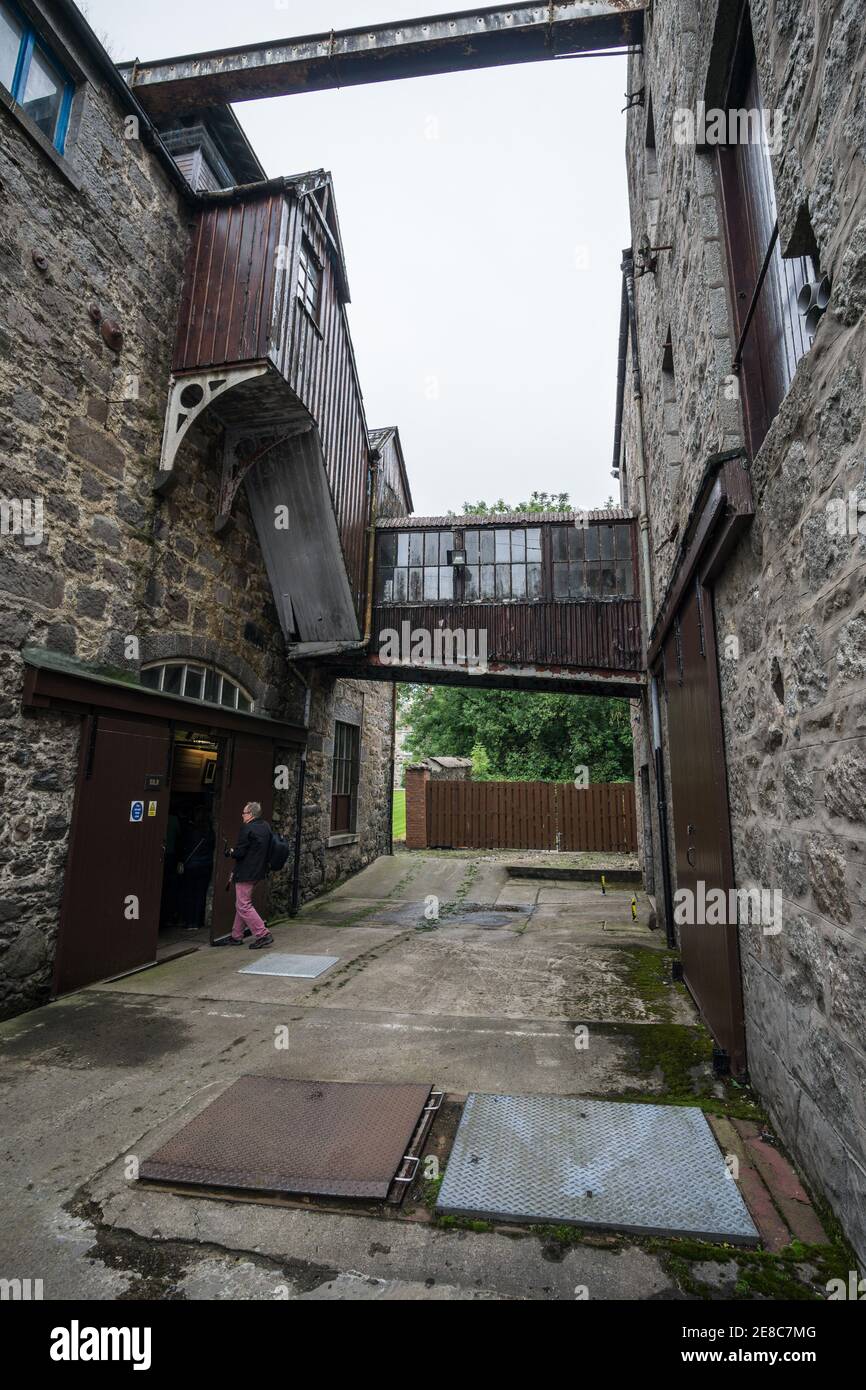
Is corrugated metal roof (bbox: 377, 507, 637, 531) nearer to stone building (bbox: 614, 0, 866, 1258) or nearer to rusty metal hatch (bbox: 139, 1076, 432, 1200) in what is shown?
stone building (bbox: 614, 0, 866, 1258)

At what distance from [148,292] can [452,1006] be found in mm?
7416

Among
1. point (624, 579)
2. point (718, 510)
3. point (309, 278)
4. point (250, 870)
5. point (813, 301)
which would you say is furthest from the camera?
A: point (624, 579)

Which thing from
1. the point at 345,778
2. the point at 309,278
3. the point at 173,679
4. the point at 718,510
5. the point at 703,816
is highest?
the point at 309,278

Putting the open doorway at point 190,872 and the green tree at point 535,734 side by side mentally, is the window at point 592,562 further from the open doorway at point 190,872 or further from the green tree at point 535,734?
the green tree at point 535,734

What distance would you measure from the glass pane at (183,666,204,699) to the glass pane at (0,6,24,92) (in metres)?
5.13

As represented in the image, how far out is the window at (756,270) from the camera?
117 inches

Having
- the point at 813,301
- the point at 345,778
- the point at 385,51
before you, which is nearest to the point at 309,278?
the point at 385,51

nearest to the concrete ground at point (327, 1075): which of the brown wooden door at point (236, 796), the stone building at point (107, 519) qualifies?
the brown wooden door at point (236, 796)

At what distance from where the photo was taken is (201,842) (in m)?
8.50

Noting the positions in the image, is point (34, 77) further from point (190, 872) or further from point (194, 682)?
point (190, 872)

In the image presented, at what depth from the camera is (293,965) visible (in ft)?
21.0

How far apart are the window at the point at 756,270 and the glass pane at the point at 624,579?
21.3ft

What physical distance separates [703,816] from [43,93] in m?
8.01
